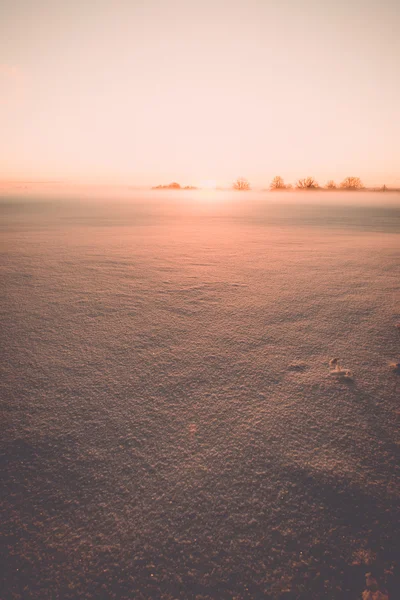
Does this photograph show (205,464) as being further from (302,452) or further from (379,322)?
(379,322)

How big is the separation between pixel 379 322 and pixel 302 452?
1176mm

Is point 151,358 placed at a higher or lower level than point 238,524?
higher

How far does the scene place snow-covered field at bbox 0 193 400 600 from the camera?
62 centimetres

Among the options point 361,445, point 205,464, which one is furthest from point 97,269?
point 361,445

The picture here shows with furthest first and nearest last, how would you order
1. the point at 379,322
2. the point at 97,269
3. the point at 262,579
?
the point at 97,269
the point at 379,322
the point at 262,579

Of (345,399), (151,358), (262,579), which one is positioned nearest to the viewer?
(262,579)

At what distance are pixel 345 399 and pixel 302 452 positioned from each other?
13.3 inches

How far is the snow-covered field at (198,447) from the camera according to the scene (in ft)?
2.04

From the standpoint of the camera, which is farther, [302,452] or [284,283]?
[284,283]

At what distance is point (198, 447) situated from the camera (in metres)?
0.89

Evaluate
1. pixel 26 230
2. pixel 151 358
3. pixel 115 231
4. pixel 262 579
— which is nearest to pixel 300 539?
pixel 262 579

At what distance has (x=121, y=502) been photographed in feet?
2.43

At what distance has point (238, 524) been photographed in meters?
0.69

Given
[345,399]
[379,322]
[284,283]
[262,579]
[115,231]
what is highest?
[115,231]
